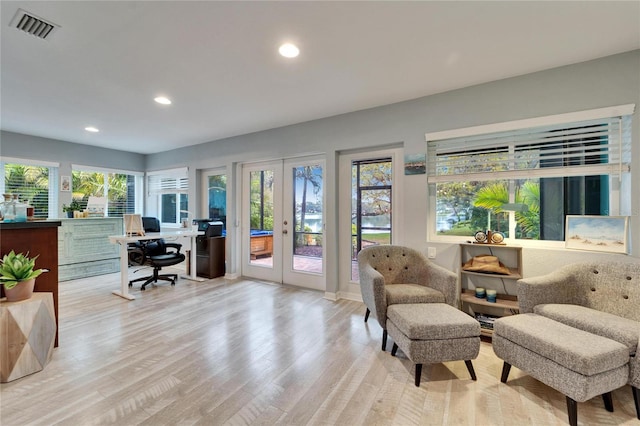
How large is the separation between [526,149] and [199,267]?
201 inches

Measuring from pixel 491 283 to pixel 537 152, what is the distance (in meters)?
1.37

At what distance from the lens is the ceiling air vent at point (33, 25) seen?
6.18ft

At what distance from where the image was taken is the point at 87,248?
507 cm

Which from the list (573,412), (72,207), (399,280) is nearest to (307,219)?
(399,280)

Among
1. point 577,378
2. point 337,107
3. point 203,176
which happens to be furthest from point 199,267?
point 577,378

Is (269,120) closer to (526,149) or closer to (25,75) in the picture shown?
(25,75)

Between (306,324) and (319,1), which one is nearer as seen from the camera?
(319,1)

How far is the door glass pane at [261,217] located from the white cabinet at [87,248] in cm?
281

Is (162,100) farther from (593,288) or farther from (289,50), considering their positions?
(593,288)

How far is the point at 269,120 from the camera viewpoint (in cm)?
409

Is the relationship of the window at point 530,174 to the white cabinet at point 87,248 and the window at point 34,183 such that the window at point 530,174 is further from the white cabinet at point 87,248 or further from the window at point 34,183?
the window at point 34,183

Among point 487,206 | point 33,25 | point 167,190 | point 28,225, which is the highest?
point 33,25

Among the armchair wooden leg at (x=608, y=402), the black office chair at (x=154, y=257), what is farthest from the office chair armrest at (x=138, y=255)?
the armchair wooden leg at (x=608, y=402)

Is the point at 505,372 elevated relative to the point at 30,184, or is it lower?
lower
